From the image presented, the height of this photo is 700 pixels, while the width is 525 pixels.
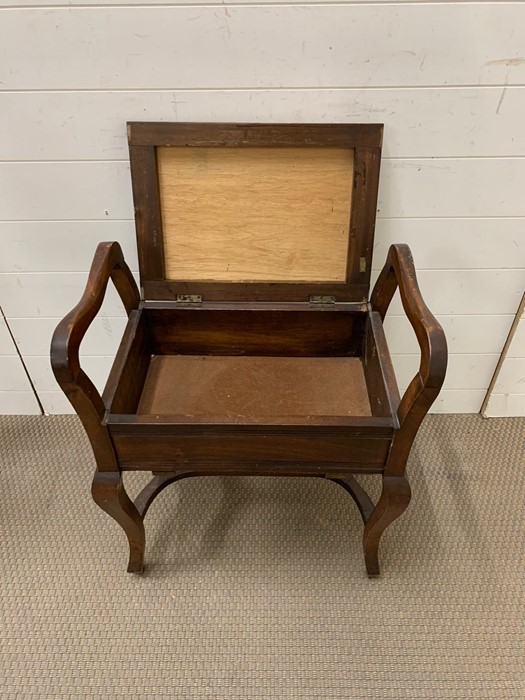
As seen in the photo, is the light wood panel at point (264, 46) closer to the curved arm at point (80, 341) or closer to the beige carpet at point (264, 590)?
the curved arm at point (80, 341)

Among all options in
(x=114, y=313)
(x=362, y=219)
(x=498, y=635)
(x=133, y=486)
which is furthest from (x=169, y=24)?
(x=498, y=635)

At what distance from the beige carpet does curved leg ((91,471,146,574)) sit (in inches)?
3.4

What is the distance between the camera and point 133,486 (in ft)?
4.38

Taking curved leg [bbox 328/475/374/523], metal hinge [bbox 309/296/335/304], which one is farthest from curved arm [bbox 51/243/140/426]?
curved leg [bbox 328/475/374/523]

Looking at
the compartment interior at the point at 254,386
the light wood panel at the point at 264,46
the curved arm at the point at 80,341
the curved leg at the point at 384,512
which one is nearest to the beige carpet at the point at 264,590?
the curved leg at the point at 384,512

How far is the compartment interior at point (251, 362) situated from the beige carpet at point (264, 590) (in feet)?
1.28

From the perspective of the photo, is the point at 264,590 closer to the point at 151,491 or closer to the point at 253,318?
the point at 151,491

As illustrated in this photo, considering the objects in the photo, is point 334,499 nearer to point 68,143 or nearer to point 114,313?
point 114,313

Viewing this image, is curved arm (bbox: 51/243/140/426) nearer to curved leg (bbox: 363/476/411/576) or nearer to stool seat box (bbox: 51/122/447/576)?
stool seat box (bbox: 51/122/447/576)

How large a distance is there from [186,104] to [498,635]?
1192mm

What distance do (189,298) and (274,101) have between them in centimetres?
40

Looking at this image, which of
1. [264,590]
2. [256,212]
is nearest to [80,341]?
[256,212]

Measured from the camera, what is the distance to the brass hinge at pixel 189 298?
1.05 m

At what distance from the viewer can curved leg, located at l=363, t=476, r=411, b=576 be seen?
0.89 m
